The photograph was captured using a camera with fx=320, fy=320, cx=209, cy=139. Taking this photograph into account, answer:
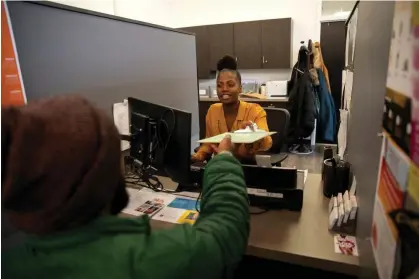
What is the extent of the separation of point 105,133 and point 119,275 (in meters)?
0.29

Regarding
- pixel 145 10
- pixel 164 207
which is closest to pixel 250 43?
pixel 145 10

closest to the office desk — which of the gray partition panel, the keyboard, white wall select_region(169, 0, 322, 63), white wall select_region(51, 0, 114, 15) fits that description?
the keyboard

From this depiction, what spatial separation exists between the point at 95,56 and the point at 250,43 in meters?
3.63

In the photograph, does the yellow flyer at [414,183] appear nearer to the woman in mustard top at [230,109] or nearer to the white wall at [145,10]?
the woman in mustard top at [230,109]

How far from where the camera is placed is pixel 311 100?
13.8ft

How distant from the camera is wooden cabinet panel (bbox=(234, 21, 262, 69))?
16.2 ft

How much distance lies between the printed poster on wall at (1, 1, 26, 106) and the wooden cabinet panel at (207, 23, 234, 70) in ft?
13.6

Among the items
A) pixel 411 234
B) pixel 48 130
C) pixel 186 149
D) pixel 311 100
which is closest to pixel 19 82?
pixel 186 149

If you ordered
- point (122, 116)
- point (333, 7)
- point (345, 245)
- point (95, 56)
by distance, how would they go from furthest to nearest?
point (333, 7)
point (122, 116)
point (95, 56)
point (345, 245)

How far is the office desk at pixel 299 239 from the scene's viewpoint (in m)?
1.02

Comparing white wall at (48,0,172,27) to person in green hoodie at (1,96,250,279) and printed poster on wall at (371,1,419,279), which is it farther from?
printed poster on wall at (371,1,419,279)

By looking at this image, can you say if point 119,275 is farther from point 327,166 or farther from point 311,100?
point 311,100

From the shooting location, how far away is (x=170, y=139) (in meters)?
1.41

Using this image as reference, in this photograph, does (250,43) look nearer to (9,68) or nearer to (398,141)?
(9,68)
